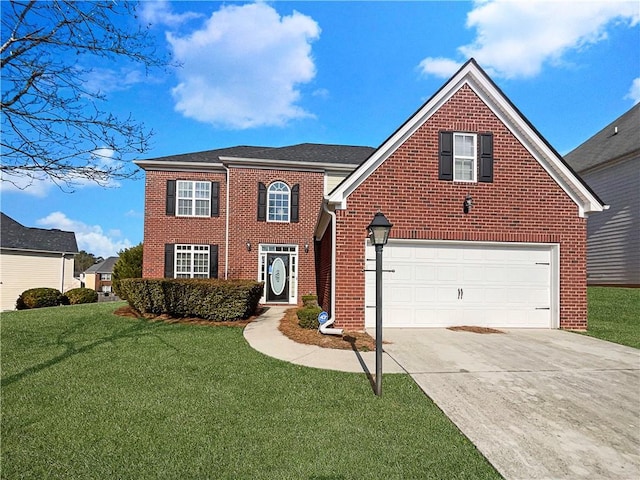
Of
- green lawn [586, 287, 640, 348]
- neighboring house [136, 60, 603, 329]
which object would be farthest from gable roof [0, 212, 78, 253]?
green lawn [586, 287, 640, 348]

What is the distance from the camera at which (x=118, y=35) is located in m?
4.99

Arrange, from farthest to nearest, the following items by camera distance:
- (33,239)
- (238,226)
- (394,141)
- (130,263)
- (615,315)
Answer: (33,239) < (130,263) < (238,226) < (615,315) < (394,141)

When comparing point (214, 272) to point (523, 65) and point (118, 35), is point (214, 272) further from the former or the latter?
point (523, 65)

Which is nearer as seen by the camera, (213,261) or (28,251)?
(213,261)

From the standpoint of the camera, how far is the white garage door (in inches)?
340

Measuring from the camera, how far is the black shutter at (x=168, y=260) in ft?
46.9

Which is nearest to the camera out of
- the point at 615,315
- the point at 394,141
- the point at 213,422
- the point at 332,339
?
the point at 213,422

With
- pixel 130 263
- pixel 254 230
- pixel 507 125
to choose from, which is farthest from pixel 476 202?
pixel 130 263

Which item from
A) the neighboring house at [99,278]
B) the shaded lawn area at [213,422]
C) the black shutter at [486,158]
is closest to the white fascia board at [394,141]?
the black shutter at [486,158]

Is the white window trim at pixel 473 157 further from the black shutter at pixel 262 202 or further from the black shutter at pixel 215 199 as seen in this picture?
the black shutter at pixel 215 199

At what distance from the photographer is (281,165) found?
1428cm

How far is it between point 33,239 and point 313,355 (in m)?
23.3

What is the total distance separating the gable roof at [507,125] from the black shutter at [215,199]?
8.29 meters

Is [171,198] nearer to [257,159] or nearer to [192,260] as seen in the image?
[192,260]
